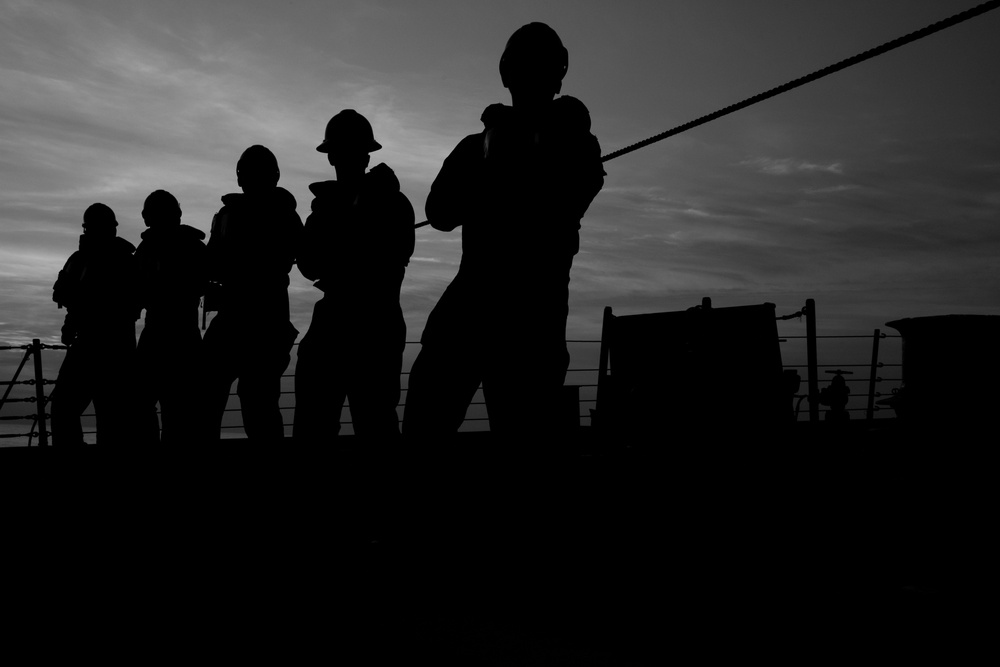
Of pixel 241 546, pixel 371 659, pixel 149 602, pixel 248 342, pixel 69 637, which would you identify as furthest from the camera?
pixel 248 342

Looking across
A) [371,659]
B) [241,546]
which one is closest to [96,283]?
[241,546]

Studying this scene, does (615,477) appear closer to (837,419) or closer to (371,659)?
(371,659)

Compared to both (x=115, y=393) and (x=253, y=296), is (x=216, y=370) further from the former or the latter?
(x=115, y=393)

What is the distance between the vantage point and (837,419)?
1220 cm

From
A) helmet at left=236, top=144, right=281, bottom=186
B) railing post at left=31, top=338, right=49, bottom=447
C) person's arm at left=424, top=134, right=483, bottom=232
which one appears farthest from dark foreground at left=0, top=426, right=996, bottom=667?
railing post at left=31, top=338, right=49, bottom=447

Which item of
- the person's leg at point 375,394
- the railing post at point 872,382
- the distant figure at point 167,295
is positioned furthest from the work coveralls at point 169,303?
the railing post at point 872,382

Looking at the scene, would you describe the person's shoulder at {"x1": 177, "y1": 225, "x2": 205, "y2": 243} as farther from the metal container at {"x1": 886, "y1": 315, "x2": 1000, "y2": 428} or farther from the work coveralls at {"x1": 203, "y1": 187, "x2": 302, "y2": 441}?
the metal container at {"x1": 886, "y1": 315, "x2": 1000, "y2": 428}

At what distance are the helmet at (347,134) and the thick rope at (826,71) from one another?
43.6 inches

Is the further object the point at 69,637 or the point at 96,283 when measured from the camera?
the point at 96,283

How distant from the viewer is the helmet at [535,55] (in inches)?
108

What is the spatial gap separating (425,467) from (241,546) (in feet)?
4.36

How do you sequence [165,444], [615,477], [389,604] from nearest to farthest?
[389,604] < [165,444] < [615,477]

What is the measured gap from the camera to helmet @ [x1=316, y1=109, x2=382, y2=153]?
13.1 feet

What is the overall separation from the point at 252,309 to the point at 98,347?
5.75 feet
